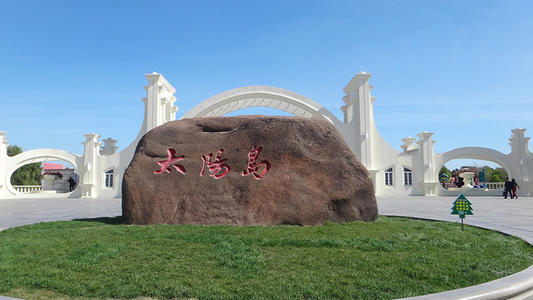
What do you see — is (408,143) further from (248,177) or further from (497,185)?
(248,177)

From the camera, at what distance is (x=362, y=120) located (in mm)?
21734

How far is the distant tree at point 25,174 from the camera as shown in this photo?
3553 cm

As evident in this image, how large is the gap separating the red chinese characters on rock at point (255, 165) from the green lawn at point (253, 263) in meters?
1.40

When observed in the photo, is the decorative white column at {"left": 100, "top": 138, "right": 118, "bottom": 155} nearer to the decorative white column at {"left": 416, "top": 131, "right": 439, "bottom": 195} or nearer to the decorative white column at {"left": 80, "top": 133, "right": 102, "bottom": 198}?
the decorative white column at {"left": 80, "top": 133, "right": 102, "bottom": 198}

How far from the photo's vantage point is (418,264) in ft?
12.0

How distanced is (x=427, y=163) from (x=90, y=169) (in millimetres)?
19839

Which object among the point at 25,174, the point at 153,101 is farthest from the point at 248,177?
the point at 25,174

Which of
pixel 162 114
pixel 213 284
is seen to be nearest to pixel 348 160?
pixel 213 284

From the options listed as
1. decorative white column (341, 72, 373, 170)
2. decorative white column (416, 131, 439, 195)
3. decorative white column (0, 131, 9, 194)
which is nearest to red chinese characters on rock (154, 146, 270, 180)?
decorative white column (341, 72, 373, 170)

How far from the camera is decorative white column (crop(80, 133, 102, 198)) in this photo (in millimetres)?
21766

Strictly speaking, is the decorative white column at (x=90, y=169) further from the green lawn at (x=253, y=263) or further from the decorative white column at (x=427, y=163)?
the decorative white column at (x=427, y=163)

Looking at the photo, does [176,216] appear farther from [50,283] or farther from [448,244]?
[448,244]

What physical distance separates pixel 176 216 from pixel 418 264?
4260 millimetres

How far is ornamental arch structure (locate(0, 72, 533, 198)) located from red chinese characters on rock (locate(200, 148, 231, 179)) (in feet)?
51.3
